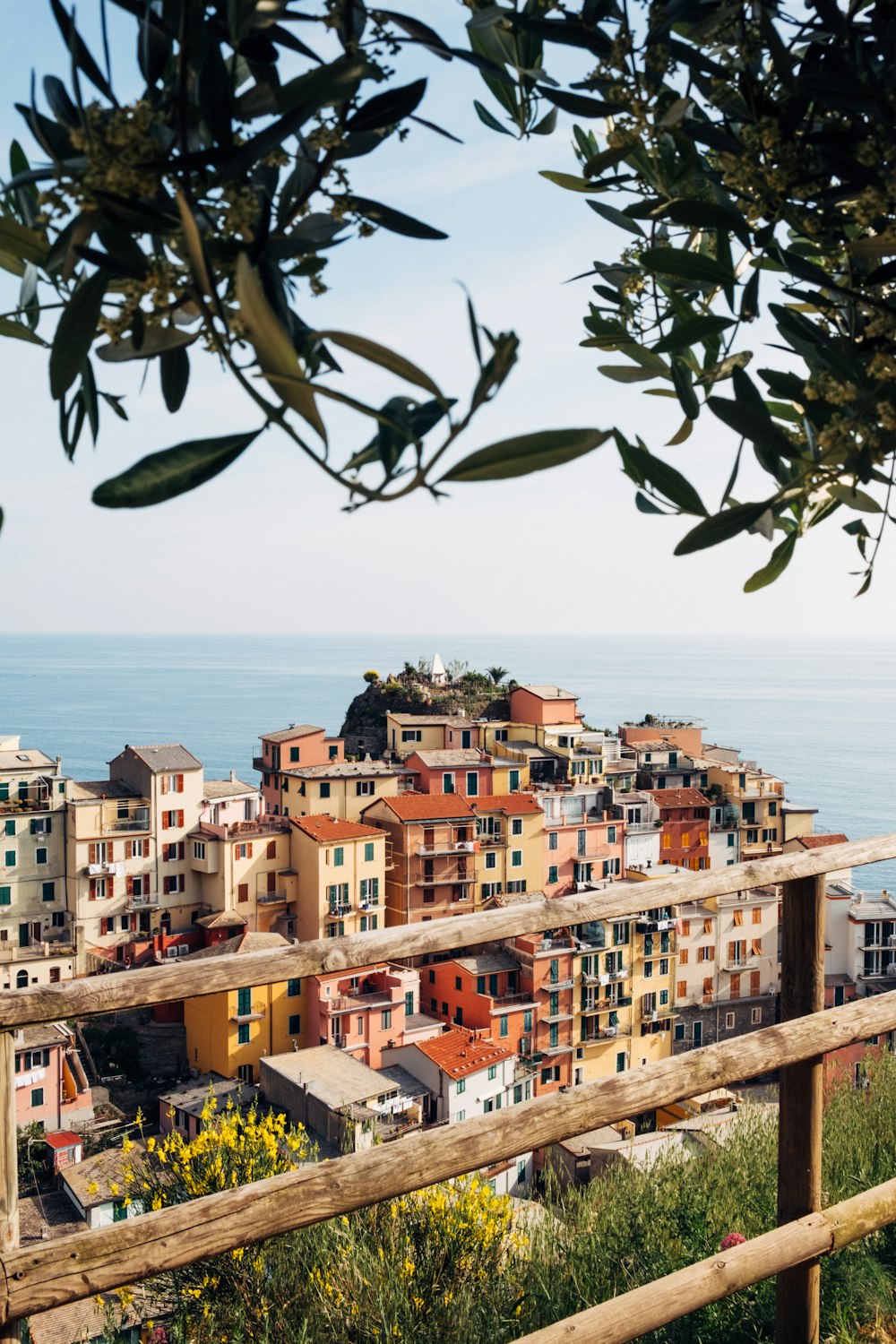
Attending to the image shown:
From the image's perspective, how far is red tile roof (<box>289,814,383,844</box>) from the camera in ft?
45.4

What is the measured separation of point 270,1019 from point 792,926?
35.8 ft

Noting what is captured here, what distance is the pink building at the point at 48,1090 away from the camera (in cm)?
942

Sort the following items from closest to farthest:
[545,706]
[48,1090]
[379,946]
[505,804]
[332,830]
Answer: [379,946]
[48,1090]
[332,830]
[505,804]
[545,706]

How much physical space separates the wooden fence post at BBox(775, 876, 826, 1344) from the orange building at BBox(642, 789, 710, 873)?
15.5 meters

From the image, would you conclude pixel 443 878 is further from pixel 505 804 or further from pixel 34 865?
pixel 34 865

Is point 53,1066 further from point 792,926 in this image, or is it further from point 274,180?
point 274,180

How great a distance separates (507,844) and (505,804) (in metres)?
0.61

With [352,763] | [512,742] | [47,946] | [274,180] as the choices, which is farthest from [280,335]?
[512,742]

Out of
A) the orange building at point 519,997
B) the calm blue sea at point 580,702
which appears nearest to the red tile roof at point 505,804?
the orange building at point 519,997

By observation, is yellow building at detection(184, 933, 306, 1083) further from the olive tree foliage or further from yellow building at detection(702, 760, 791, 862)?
the olive tree foliage

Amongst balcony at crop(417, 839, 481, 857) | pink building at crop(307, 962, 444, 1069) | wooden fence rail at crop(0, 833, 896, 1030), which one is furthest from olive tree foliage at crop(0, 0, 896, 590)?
balcony at crop(417, 839, 481, 857)

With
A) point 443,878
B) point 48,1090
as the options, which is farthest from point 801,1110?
point 443,878

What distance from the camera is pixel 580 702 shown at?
55.2m

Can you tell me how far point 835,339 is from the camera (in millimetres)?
691
